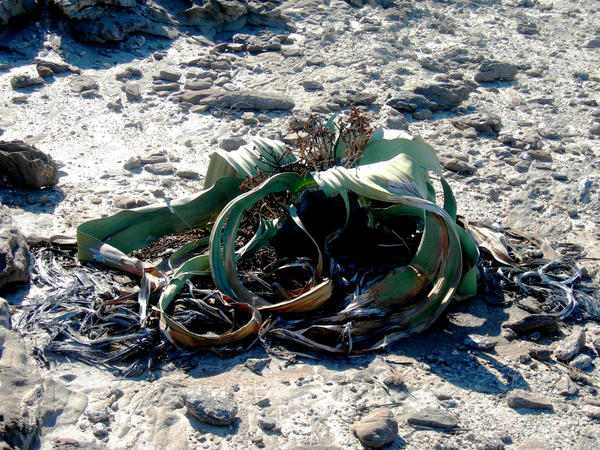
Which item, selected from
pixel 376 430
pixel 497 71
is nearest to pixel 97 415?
pixel 376 430

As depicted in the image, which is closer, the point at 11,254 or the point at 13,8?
the point at 11,254

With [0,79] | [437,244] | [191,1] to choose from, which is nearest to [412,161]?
[437,244]

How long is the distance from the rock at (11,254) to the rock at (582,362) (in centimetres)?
205

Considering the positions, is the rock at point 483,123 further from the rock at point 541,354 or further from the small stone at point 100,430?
the small stone at point 100,430

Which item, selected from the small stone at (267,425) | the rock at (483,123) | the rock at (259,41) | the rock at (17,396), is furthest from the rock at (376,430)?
the rock at (259,41)

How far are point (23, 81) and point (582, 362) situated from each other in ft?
12.5

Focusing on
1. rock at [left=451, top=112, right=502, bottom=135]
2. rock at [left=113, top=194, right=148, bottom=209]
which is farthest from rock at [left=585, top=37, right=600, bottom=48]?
rock at [left=113, top=194, right=148, bottom=209]

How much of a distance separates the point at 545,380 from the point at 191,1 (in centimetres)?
460

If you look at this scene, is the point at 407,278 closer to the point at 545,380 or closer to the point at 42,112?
the point at 545,380

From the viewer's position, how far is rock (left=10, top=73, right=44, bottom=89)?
15.3ft

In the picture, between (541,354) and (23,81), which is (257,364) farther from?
(23,81)

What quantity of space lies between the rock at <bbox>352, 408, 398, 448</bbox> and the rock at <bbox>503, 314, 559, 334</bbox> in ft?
2.68

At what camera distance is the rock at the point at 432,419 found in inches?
82.7

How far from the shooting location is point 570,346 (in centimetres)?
254
